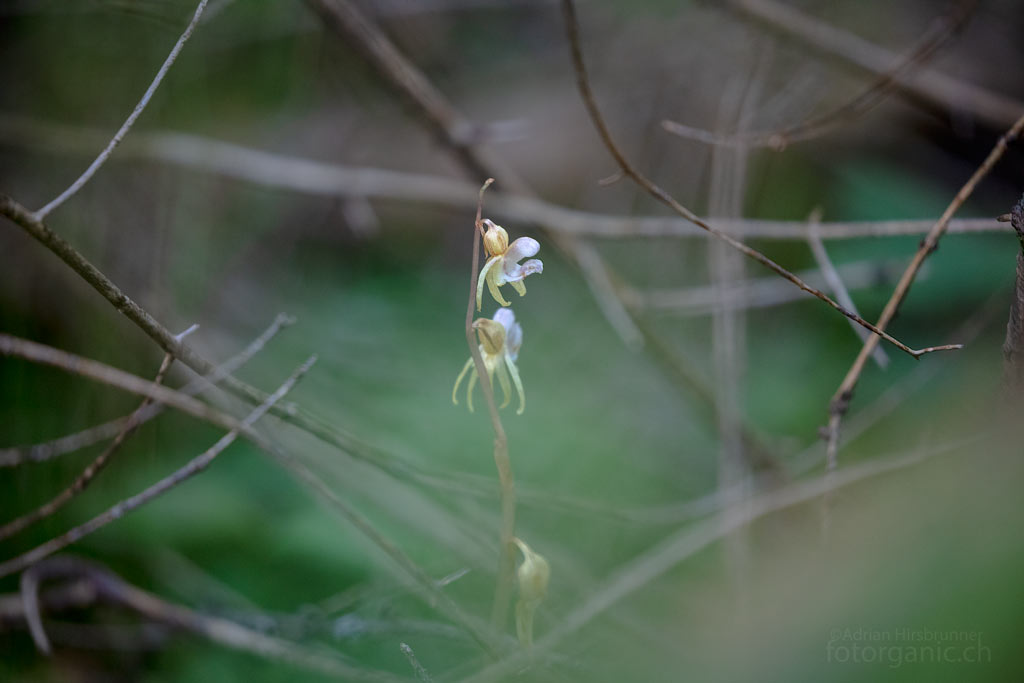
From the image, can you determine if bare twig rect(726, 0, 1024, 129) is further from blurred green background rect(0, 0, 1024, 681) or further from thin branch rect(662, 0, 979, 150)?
thin branch rect(662, 0, 979, 150)

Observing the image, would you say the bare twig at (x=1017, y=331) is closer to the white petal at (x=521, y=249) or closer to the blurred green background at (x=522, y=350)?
the blurred green background at (x=522, y=350)

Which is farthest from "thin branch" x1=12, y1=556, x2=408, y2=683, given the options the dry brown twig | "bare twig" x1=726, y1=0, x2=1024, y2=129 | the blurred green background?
"bare twig" x1=726, y1=0, x2=1024, y2=129

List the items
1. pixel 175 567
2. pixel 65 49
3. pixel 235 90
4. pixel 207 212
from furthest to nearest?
1. pixel 235 90
2. pixel 207 212
3. pixel 65 49
4. pixel 175 567

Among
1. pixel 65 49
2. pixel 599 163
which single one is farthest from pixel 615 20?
pixel 65 49

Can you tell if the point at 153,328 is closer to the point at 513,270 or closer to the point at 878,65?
the point at 513,270

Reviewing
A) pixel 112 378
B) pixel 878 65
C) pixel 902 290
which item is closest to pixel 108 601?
pixel 112 378

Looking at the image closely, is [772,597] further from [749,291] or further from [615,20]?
[615,20]
